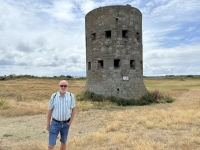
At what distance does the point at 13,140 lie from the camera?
805 centimetres

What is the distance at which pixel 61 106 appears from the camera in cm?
552

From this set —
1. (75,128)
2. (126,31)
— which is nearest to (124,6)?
(126,31)

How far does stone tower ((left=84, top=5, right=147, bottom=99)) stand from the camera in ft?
58.4

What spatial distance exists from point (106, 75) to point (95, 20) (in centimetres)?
471

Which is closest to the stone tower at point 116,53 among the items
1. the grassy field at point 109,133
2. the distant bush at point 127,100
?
the distant bush at point 127,100

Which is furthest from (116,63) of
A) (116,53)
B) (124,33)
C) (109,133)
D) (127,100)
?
(109,133)

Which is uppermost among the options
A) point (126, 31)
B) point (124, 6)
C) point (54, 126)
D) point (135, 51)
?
point (124, 6)

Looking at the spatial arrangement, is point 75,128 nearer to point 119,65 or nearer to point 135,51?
point 119,65

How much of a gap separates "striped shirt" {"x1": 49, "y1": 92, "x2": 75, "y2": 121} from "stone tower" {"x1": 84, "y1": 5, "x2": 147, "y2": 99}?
12.3 meters

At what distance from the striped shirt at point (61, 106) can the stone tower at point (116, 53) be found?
1227cm

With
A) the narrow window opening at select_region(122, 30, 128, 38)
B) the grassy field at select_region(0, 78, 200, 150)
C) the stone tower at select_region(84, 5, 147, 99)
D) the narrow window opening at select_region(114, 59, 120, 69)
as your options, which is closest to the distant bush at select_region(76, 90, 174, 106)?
the stone tower at select_region(84, 5, 147, 99)

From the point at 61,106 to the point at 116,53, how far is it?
12.7 metres

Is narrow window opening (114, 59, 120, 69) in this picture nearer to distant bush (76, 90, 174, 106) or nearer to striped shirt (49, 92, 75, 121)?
distant bush (76, 90, 174, 106)

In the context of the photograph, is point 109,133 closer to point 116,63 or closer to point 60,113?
point 60,113
